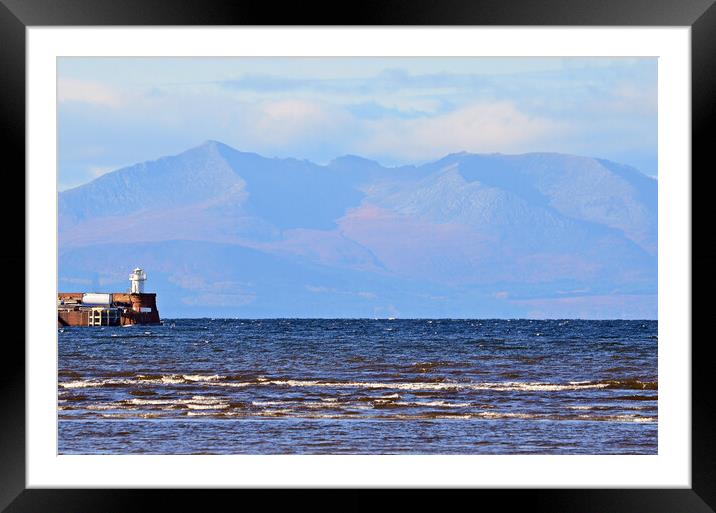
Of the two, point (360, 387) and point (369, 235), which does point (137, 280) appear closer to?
point (369, 235)

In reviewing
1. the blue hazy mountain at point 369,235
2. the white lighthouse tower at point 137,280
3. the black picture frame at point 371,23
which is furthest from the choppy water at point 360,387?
the black picture frame at point 371,23

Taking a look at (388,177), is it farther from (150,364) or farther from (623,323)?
(150,364)

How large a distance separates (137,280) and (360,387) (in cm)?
1675

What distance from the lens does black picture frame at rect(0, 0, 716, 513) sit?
8.17 feet

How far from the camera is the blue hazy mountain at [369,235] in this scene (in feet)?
103

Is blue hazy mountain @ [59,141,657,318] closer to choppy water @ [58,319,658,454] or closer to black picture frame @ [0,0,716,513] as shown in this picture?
choppy water @ [58,319,658,454]

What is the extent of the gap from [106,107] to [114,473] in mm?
30023

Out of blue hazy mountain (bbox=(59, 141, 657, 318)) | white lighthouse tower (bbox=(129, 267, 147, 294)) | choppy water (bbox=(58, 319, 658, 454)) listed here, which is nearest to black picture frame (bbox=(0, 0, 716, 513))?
choppy water (bbox=(58, 319, 658, 454))

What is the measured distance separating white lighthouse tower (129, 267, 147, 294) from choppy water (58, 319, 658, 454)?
161 cm

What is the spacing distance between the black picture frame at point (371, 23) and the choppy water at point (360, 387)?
200 inches

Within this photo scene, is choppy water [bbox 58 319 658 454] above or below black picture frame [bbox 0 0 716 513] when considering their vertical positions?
below

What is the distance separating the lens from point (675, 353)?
8.39ft

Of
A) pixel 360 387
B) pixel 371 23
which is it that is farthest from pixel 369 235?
pixel 371 23

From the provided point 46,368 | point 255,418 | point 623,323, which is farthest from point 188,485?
point 623,323
